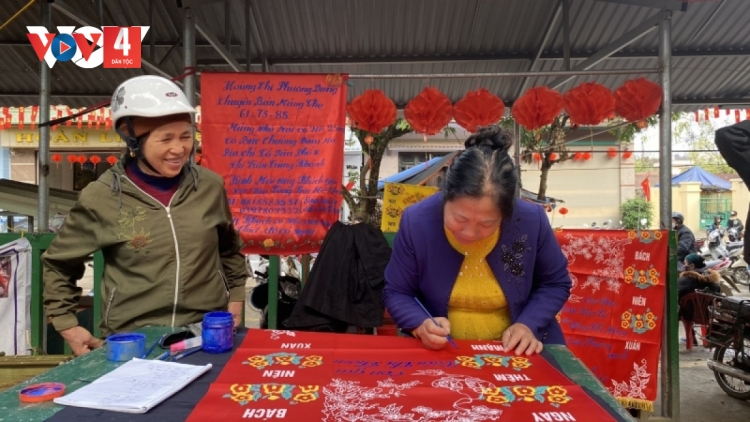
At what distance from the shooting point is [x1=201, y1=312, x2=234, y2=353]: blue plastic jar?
5.96 feet

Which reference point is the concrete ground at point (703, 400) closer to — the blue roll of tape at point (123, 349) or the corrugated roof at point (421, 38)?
the corrugated roof at point (421, 38)

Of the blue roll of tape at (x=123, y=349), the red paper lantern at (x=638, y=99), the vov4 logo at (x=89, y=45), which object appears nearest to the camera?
the blue roll of tape at (x=123, y=349)

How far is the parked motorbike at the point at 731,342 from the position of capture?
Result: 4.80 metres

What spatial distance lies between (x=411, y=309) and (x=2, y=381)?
2.03m

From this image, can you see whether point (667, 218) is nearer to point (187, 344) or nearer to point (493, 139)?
point (493, 139)

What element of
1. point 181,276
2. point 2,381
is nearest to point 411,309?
point 181,276

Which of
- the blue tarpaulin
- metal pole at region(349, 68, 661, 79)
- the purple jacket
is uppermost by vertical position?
the blue tarpaulin

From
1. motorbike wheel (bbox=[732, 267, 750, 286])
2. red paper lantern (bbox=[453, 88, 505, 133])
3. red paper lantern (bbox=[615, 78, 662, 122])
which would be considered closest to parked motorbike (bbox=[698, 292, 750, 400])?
red paper lantern (bbox=[615, 78, 662, 122])

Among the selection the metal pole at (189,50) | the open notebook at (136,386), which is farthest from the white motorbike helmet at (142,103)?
the metal pole at (189,50)

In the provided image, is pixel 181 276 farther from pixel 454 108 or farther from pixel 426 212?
pixel 454 108

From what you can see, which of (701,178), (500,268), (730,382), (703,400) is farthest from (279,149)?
(701,178)

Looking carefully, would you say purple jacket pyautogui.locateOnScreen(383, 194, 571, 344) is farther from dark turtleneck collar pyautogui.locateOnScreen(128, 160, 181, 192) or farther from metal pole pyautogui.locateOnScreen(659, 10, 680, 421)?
metal pole pyautogui.locateOnScreen(659, 10, 680, 421)

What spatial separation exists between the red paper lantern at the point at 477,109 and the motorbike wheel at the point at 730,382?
301 cm

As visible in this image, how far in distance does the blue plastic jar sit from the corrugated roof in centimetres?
333
